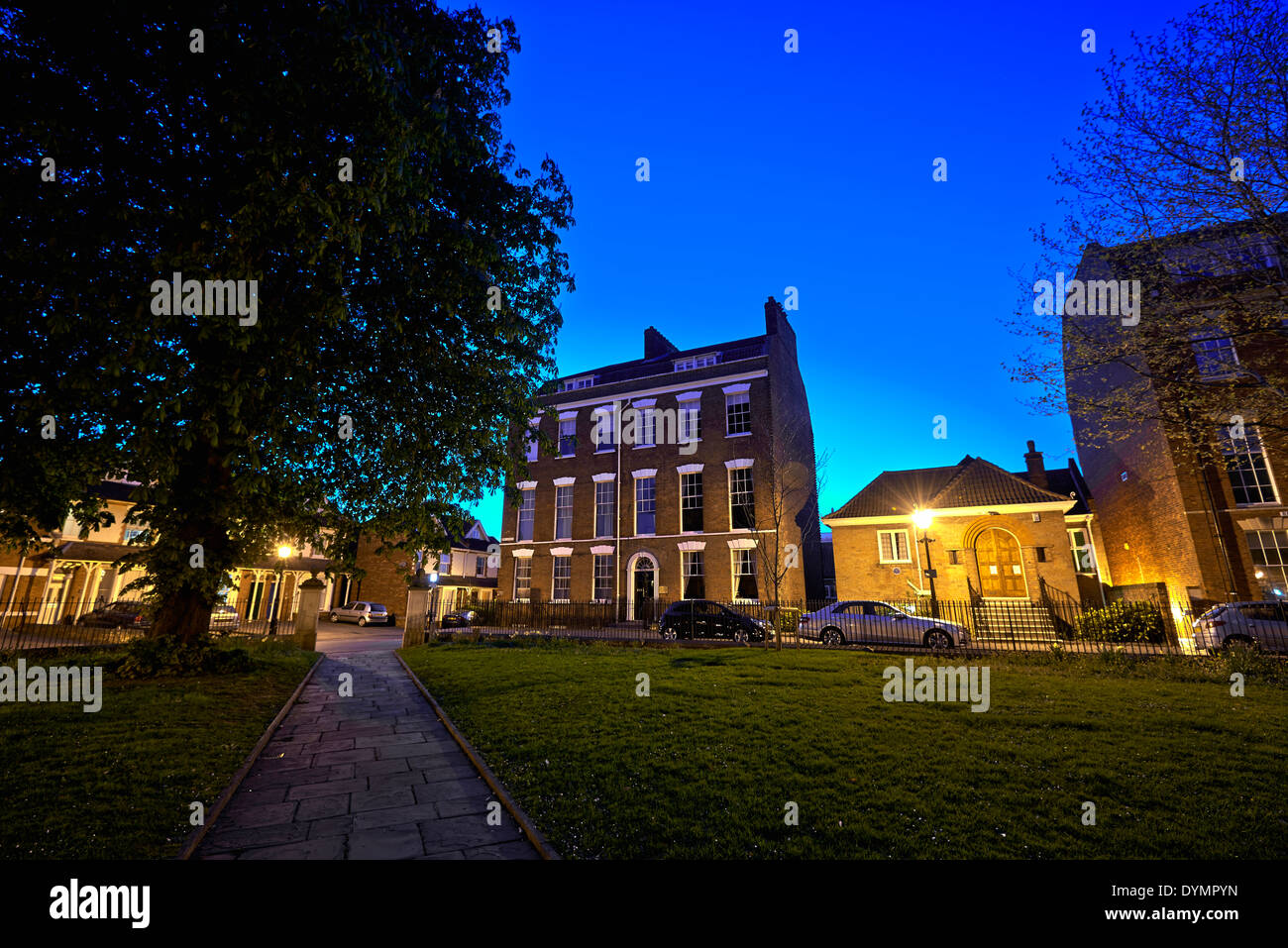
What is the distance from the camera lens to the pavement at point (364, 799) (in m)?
3.96

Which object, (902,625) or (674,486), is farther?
(674,486)

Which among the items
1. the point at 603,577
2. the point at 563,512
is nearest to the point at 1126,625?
the point at 603,577

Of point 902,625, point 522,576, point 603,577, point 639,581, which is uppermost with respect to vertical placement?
point 522,576

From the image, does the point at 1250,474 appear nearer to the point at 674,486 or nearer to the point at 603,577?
the point at 674,486

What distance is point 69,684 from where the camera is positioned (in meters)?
9.57

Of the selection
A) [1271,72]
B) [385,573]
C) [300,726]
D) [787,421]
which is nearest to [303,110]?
[300,726]

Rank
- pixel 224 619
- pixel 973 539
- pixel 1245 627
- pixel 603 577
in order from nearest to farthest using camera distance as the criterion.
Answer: pixel 1245 627 → pixel 973 539 → pixel 224 619 → pixel 603 577

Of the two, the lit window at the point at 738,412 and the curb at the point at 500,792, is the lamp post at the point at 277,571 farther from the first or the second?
the lit window at the point at 738,412

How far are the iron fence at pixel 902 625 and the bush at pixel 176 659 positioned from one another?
1060 cm

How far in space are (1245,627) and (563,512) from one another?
28.1 meters

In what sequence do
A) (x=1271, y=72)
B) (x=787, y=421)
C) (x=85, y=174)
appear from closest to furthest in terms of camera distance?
(x=85, y=174), (x=1271, y=72), (x=787, y=421)

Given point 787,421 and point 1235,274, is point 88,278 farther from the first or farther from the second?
point 787,421

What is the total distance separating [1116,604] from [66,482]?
1088 inches

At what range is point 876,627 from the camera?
16.5m
